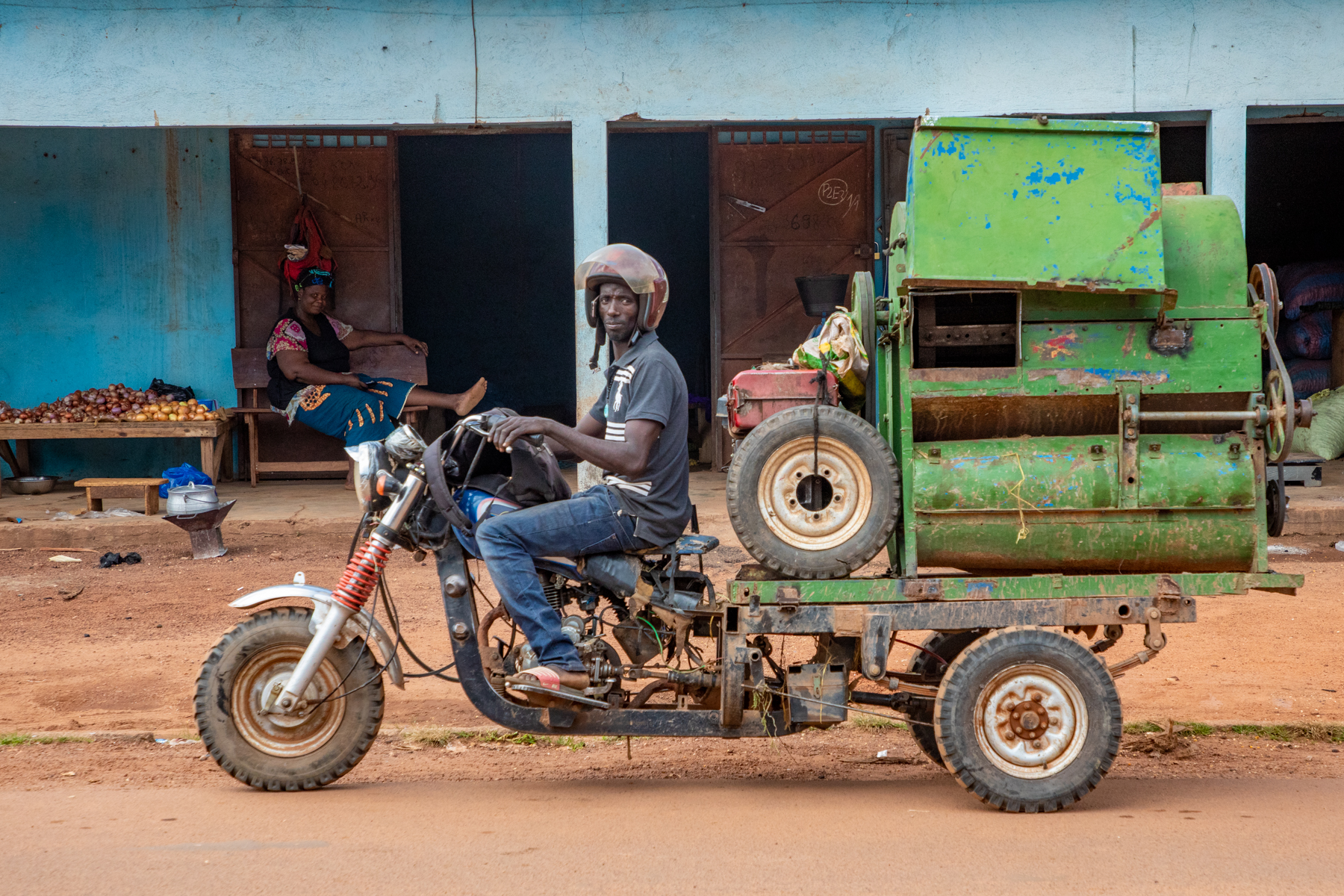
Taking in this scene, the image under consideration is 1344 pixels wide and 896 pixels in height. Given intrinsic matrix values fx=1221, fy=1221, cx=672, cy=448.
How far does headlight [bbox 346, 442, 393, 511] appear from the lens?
156 inches

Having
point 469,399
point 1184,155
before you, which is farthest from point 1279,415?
point 1184,155

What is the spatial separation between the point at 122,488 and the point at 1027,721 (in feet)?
25.3

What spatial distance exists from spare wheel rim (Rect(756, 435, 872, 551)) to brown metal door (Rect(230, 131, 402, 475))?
7.97 meters


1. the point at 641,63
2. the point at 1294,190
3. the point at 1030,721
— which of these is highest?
the point at 641,63

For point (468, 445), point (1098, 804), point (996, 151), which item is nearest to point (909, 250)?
point (996, 151)

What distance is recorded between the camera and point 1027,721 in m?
3.84

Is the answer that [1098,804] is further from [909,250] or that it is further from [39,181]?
[39,181]

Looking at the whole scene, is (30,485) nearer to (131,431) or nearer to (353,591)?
(131,431)

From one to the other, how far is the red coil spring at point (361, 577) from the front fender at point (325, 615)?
0.04m

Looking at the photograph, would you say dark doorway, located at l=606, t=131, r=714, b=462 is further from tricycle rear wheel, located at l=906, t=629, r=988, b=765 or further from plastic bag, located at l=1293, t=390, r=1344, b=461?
tricycle rear wheel, located at l=906, t=629, r=988, b=765

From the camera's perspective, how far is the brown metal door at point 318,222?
1098 cm

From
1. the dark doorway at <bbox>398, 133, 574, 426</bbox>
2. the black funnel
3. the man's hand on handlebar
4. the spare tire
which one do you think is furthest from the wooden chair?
the spare tire

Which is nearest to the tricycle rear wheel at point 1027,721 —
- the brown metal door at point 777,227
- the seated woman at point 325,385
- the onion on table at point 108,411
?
the seated woman at point 325,385

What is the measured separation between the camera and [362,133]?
1103cm
